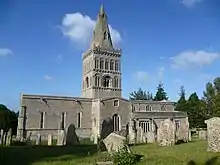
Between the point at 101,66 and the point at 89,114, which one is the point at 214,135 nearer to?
the point at 89,114

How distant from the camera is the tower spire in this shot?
58.2 metres

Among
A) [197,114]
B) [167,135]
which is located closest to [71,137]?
[167,135]

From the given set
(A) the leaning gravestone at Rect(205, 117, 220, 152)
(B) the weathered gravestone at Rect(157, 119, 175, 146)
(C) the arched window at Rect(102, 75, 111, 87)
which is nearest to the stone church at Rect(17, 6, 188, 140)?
(C) the arched window at Rect(102, 75, 111, 87)

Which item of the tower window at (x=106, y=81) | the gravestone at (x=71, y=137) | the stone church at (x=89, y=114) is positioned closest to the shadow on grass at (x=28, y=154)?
the gravestone at (x=71, y=137)

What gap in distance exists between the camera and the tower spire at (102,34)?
191ft

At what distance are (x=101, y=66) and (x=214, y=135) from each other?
143ft

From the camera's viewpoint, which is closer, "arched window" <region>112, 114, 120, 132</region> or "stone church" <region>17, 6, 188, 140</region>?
"stone church" <region>17, 6, 188, 140</region>

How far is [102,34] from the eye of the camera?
192 feet

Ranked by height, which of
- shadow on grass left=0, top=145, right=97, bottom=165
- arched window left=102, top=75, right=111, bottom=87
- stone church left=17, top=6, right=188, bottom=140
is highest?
arched window left=102, top=75, right=111, bottom=87

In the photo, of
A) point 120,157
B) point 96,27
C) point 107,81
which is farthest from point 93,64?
point 120,157

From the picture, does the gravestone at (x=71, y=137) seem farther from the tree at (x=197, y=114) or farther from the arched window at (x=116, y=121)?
the tree at (x=197, y=114)

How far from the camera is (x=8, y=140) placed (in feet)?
79.4

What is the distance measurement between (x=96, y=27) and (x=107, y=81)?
41.4ft

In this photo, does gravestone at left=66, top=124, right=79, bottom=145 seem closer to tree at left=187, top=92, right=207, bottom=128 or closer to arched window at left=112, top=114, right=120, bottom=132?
arched window at left=112, top=114, right=120, bottom=132
